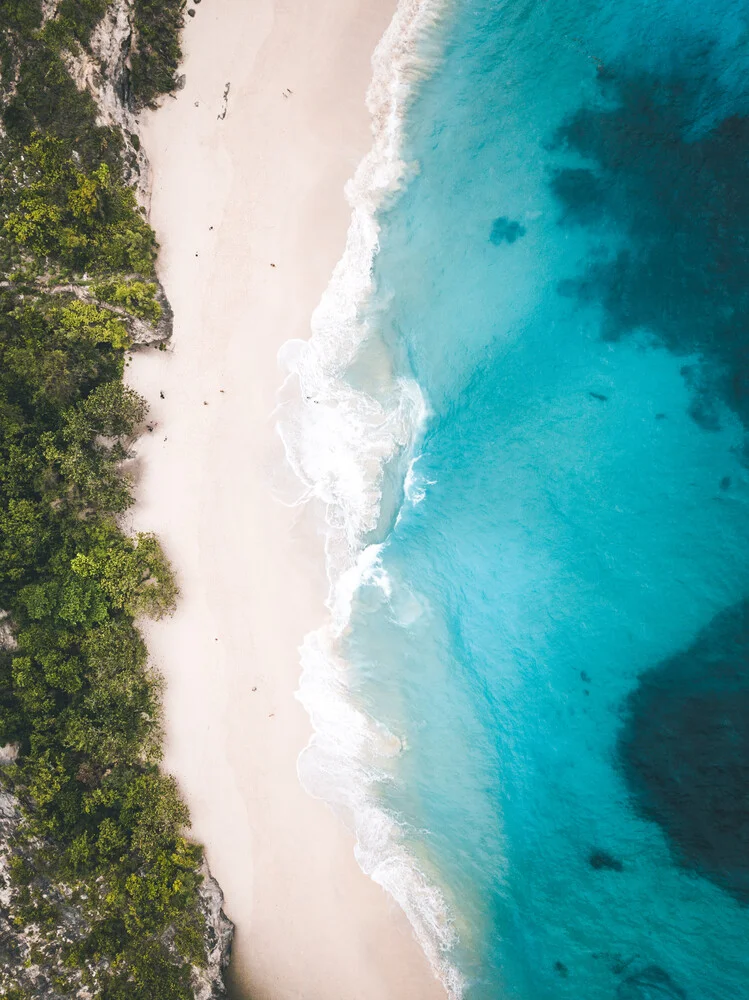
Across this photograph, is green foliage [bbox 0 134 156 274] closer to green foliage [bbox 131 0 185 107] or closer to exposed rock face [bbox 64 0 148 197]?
exposed rock face [bbox 64 0 148 197]

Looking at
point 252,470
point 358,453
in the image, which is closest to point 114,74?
point 252,470

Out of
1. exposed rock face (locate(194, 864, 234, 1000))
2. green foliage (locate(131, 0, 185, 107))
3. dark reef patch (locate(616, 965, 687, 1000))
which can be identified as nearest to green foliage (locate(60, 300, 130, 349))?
green foliage (locate(131, 0, 185, 107))

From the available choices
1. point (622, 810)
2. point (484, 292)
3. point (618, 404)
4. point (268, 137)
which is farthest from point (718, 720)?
point (268, 137)

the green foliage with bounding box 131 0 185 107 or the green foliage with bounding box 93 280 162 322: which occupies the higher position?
the green foliage with bounding box 131 0 185 107

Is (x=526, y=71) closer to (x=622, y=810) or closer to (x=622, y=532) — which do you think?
(x=622, y=532)

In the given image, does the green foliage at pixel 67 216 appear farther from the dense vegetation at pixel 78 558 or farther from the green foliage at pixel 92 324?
the green foliage at pixel 92 324

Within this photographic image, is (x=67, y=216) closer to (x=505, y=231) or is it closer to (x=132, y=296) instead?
(x=132, y=296)

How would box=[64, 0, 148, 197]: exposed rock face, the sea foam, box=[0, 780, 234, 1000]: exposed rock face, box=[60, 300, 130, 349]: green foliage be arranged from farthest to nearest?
1. the sea foam
2. box=[60, 300, 130, 349]: green foliage
3. box=[64, 0, 148, 197]: exposed rock face
4. box=[0, 780, 234, 1000]: exposed rock face
